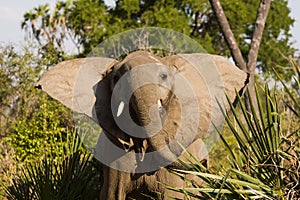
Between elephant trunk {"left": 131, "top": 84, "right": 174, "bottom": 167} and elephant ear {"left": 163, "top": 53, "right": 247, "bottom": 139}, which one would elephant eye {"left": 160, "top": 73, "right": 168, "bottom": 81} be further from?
elephant ear {"left": 163, "top": 53, "right": 247, "bottom": 139}

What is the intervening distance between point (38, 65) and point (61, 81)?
8136 mm

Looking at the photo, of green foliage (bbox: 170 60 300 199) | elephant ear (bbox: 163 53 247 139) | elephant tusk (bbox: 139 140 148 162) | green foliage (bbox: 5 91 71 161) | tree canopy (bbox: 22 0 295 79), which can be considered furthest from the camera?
tree canopy (bbox: 22 0 295 79)

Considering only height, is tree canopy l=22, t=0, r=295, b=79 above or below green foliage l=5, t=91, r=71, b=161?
above

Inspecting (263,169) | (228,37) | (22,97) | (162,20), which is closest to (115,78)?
(263,169)

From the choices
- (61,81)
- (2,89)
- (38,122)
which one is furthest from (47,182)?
(2,89)

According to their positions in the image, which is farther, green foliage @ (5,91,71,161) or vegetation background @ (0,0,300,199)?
green foliage @ (5,91,71,161)

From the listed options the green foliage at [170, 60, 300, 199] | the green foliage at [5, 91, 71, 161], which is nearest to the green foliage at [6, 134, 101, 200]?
the green foliage at [5, 91, 71, 161]

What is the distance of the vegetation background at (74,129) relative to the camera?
299cm

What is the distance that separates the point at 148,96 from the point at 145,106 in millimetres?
70

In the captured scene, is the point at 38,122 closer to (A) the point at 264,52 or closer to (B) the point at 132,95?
(B) the point at 132,95

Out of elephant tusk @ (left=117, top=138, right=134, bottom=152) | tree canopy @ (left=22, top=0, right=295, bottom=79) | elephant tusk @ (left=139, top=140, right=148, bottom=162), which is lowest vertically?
elephant tusk @ (left=139, top=140, right=148, bottom=162)

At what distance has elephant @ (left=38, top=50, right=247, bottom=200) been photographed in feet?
16.0

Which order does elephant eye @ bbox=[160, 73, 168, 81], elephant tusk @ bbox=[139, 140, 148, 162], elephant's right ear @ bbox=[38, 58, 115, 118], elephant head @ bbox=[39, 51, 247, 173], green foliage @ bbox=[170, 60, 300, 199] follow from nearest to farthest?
green foliage @ bbox=[170, 60, 300, 199] < elephant head @ bbox=[39, 51, 247, 173] < elephant eye @ bbox=[160, 73, 168, 81] < elephant tusk @ bbox=[139, 140, 148, 162] < elephant's right ear @ bbox=[38, 58, 115, 118]

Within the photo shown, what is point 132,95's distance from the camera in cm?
478
